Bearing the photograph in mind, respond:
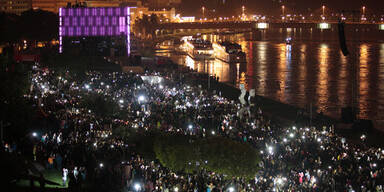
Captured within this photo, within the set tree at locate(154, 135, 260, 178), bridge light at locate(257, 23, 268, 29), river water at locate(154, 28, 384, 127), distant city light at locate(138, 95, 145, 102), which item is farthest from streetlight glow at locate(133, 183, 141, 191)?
bridge light at locate(257, 23, 268, 29)

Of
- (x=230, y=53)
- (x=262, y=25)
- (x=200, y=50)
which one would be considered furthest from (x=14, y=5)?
(x=230, y=53)

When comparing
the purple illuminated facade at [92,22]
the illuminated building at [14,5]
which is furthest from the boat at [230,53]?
the illuminated building at [14,5]

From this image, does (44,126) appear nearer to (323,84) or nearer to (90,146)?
(90,146)

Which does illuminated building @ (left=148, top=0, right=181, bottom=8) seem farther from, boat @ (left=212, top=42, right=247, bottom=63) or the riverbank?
the riverbank

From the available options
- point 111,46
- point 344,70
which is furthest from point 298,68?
point 111,46

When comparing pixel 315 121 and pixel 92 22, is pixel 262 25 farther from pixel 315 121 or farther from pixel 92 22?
pixel 315 121

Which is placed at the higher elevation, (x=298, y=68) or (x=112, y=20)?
(x=112, y=20)
